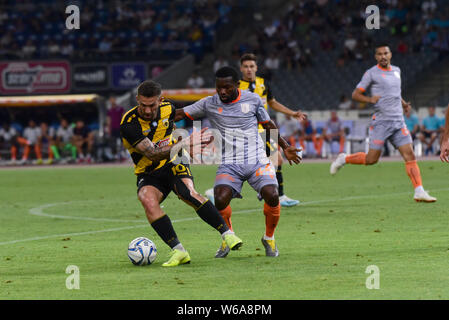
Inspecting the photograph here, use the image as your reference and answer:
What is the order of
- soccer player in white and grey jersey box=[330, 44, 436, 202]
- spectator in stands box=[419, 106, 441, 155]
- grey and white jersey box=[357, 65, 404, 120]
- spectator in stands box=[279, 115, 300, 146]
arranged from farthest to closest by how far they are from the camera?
spectator in stands box=[279, 115, 300, 146]
spectator in stands box=[419, 106, 441, 155]
grey and white jersey box=[357, 65, 404, 120]
soccer player in white and grey jersey box=[330, 44, 436, 202]

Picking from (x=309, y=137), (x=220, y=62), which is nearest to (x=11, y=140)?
(x=220, y=62)

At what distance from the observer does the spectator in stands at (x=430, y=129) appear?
2938 cm

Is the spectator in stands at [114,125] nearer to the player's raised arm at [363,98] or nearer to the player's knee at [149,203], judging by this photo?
the player's raised arm at [363,98]

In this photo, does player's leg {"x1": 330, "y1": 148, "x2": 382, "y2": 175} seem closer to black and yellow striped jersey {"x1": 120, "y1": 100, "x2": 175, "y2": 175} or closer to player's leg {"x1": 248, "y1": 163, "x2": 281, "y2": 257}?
player's leg {"x1": 248, "y1": 163, "x2": 281, "y2": 257}

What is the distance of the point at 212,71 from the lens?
127 feet

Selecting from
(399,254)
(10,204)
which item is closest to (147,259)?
(399,254)

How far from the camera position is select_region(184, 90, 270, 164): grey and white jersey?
376 inches

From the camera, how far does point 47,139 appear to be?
3438 centimetres

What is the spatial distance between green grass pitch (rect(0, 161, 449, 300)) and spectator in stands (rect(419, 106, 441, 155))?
9.89 metres

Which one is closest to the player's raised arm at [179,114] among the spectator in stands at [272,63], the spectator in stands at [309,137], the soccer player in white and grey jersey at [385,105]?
the soccer player in white and grey jersey at [385,105]

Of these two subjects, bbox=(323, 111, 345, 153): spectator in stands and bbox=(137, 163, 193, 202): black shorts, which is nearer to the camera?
bbox=(137, 163, 193, 202): black shorts

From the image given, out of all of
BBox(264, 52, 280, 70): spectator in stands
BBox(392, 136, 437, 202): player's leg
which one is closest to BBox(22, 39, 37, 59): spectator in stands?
BBox(264, 52, 280, 70): spectator in stands

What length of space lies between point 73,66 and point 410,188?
23.6 m

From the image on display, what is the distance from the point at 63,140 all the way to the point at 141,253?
25.9 metres
